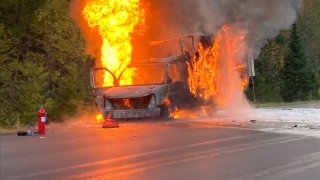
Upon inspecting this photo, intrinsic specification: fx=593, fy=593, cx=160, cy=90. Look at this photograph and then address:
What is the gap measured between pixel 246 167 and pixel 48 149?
4.41 m

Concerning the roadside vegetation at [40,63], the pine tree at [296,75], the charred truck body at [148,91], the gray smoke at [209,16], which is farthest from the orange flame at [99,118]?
the pine tree at [296,75]

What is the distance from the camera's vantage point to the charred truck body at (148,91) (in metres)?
19.2

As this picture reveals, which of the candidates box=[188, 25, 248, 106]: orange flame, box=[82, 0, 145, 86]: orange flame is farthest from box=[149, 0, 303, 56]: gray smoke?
box=[82, 0, 145, 86]: orange flame

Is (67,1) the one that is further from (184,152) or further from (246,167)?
(246,167)

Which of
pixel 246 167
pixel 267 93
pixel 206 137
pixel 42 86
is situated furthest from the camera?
pixel 267 93

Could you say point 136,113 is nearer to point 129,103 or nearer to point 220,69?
point 129,103

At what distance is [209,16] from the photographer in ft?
75.8

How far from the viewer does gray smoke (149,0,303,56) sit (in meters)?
23.2

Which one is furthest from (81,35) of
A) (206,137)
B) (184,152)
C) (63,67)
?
(184,152)

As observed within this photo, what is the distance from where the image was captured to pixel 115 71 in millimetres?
21859

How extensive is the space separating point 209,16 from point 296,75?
83.4 feet

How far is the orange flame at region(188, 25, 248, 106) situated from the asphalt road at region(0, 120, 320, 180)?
546 centimetres

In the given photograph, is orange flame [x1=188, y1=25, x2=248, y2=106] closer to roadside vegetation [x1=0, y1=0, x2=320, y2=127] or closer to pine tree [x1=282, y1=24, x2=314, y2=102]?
roadside vegetation [x1=0, y1=0, x2=320, y2=127]

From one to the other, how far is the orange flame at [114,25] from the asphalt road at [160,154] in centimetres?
634
